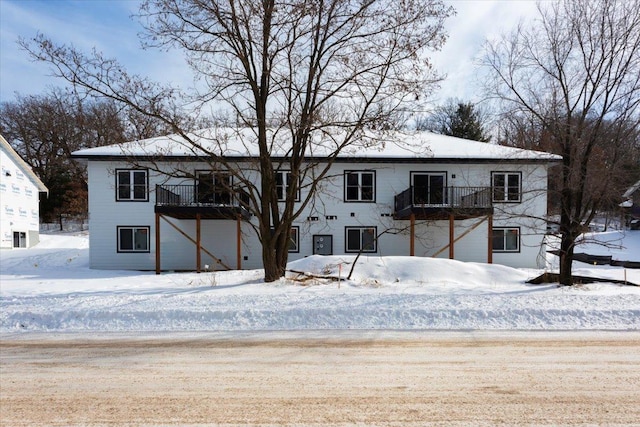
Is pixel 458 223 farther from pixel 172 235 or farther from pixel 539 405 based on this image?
pixel 539 405

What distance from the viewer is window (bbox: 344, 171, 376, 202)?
792 inches

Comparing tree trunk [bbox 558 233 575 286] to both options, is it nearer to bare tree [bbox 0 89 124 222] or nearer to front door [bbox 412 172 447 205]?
front door [bbox 412 172 447 205]

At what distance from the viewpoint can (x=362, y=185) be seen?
20.1 meters

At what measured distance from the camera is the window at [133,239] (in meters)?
19.6

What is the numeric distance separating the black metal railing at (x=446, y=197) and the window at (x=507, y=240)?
2.52 metres

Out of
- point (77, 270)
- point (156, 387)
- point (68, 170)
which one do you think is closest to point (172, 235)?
point (77, 270)

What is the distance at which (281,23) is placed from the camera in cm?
1070

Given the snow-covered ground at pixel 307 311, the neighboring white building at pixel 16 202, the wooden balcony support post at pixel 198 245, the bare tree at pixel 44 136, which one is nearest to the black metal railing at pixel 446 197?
the snow-covered ground at pixel 307 311

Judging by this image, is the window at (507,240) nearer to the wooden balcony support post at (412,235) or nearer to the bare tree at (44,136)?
the wooden balcony support post at (412,235)

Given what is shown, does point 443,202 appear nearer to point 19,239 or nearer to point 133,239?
point 133,239

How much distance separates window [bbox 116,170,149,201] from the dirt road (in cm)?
1450

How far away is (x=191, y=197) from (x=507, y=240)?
54.1ft

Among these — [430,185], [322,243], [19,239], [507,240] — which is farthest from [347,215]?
[19,239]

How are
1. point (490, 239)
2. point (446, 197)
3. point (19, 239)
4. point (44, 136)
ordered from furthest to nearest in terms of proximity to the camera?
1. point (44, 136)
2. point (19, 239)
3. point (446, 197)
4. point (490, 239)
